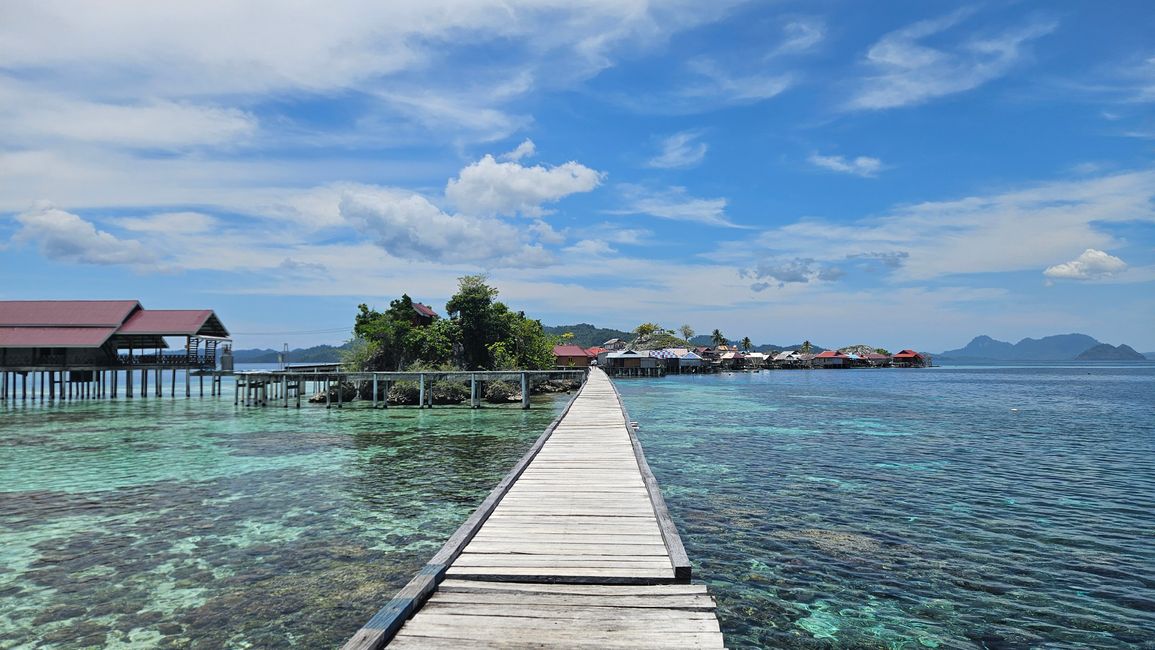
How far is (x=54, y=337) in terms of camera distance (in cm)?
3756

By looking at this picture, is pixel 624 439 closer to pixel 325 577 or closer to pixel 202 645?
pixel 325 577

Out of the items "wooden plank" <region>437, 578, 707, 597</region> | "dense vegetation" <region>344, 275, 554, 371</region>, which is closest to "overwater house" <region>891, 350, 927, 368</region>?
"dense vegetation" <region>344, 275, 554, 371</region>

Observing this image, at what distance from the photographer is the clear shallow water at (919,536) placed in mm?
6992

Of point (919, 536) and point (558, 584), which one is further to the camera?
point (919, 536)

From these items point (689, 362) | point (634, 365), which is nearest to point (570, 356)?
point (634, 365)

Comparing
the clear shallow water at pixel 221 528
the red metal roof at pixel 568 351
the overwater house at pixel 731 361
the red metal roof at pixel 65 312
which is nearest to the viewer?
the clear shallow water at pixel 221 528

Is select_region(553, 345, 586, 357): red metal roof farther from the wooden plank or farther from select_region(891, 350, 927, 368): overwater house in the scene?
select_region(891, 350, 927, 368): overwater house

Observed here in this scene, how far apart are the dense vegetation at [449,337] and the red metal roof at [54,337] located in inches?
568

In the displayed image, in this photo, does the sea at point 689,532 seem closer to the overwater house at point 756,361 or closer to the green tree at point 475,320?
the green tree at point 475,320

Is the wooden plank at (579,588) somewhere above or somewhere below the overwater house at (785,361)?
above

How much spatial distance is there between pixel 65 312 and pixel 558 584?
47596mm

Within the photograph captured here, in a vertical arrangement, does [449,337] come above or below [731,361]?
above

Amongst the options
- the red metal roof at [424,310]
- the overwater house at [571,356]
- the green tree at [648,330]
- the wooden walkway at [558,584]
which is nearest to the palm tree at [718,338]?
the green tree at [648,330]

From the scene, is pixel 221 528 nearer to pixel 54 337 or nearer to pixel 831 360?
pixel 54 337
